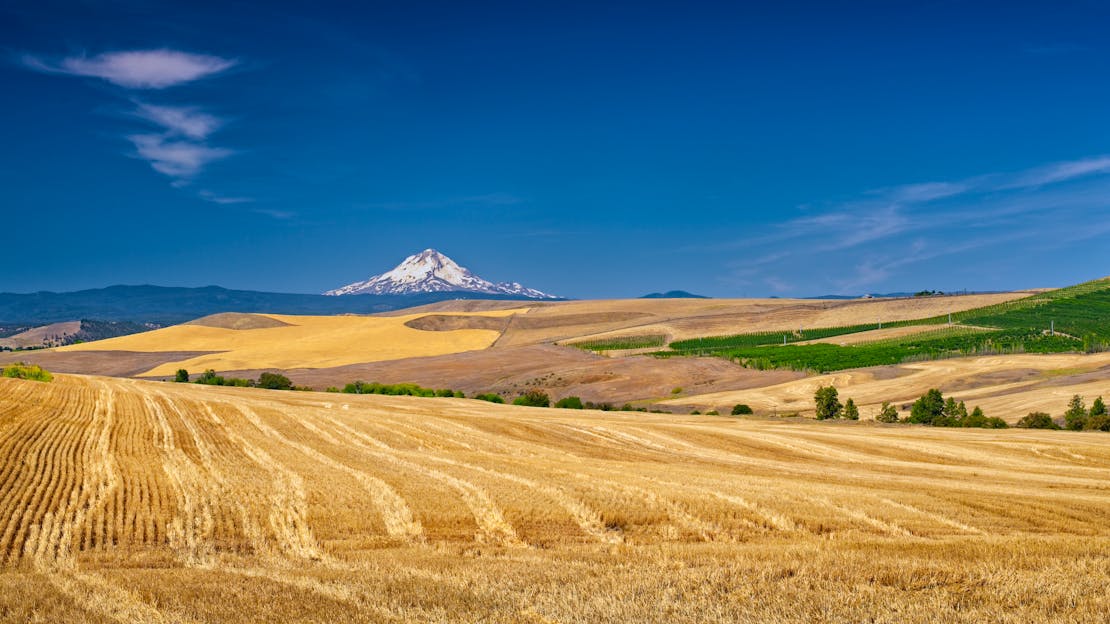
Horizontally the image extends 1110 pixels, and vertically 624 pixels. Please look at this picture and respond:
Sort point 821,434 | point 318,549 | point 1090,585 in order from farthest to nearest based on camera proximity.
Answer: point 821,434 < point 318,549 < point 1090,585

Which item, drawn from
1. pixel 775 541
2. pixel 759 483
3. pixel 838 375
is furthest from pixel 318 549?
pixel 838 375

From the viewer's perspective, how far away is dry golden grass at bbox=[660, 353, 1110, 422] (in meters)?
81.3

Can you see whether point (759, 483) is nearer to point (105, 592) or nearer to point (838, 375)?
point (105, 592)

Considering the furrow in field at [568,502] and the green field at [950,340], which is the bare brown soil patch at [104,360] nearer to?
the green field at [950,340]

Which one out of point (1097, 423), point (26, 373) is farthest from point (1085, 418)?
point (26, 373)

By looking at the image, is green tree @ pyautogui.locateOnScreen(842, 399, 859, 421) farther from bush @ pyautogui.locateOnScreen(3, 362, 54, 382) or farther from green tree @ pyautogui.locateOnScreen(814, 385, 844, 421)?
bush @ pyautogui.locateOnScreen(3, 362, 54, 382)

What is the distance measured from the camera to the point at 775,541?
1678 cm

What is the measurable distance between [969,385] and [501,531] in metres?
96.7

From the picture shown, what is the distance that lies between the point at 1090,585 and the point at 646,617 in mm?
6615

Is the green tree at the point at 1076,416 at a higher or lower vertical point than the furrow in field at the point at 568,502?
lower

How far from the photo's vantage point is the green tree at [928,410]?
74.6 meters

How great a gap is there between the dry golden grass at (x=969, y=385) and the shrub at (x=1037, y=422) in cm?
477

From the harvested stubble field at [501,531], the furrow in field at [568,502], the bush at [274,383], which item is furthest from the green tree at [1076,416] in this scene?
the bush at [274,383]

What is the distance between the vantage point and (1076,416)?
66.3m
